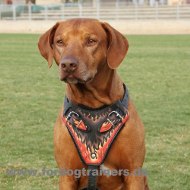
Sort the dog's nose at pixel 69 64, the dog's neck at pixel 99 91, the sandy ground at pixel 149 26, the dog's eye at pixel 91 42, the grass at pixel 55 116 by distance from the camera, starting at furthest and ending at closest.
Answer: the sandy ground at pixel 149 26 < the grass at pixel 55 116 < the dog's neck at pixel 99 91 < the dog's eye at pixel 91 42 < the dog's nose at pixel 69 64

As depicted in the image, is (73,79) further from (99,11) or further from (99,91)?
(99,11)

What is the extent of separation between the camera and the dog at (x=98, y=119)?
4309 millimetres

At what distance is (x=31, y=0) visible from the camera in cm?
5644

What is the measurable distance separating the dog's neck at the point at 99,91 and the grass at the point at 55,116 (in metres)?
1.53

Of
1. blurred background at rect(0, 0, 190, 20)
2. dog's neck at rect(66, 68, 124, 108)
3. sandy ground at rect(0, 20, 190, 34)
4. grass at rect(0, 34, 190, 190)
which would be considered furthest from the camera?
blurred background at rect(0, 0, 190, 20)

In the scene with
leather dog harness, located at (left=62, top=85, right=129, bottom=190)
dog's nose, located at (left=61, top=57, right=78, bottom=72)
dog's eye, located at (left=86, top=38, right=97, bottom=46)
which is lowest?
leather dog harness, located at (left=62, top=85, right=129, bottom=190)

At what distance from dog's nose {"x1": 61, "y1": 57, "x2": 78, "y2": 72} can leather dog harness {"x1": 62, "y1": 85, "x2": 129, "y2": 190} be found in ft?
1.83

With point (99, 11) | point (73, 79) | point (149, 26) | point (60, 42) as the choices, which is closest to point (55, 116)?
point (60, 42)

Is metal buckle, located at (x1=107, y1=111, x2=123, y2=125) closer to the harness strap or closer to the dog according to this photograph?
the dog

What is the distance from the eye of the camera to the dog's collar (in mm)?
4473

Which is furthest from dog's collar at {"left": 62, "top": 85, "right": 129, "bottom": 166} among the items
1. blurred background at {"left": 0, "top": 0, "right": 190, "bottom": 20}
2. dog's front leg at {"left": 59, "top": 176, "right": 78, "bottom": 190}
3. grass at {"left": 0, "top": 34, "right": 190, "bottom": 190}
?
blurred background at {"left": 0, "top": 0, "right": 190, "bottom": 20}

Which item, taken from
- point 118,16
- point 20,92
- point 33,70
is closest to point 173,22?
point 118,16

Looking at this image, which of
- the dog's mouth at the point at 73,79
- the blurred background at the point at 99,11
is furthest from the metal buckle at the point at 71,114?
the blurred background at the point at 99,11

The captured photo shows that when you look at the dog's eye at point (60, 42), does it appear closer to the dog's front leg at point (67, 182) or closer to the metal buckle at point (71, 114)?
the metal buckle at point (71, 114)
